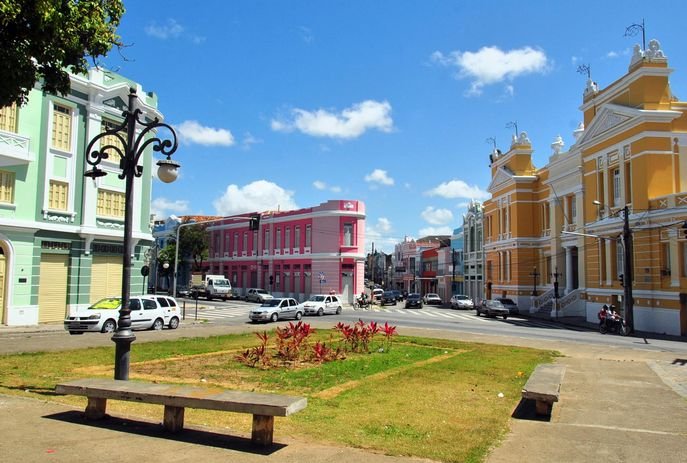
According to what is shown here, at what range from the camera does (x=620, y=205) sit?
35.0 m

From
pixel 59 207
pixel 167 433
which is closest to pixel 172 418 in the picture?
pixel 167 433

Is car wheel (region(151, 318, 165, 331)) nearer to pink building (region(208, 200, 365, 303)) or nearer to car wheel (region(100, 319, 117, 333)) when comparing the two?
car wheel (region(100, 319, 117, 333))

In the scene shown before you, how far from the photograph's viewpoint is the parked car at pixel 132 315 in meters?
21.7

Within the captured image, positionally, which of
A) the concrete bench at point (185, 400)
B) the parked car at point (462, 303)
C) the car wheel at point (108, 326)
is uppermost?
the concrete bench at point (185, 400)

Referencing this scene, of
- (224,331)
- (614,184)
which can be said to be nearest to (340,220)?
(614,184)

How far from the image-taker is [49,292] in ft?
88.3

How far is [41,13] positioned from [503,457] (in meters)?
9.45

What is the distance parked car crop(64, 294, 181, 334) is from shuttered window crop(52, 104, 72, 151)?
8.85m

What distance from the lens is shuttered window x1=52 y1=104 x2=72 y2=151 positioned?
2703 cm

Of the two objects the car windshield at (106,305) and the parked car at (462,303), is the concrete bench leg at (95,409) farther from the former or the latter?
the parked car at (462,303)

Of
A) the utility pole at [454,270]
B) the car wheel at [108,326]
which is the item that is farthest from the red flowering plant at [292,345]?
the utility pole at [454,270]

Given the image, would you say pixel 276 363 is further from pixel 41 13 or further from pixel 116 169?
pixel 116 169

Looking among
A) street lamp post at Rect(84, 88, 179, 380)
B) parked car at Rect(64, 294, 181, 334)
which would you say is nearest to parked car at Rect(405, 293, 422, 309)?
parked car at Rect(64, 294, 181, 334)

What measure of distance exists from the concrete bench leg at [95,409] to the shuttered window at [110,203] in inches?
947
